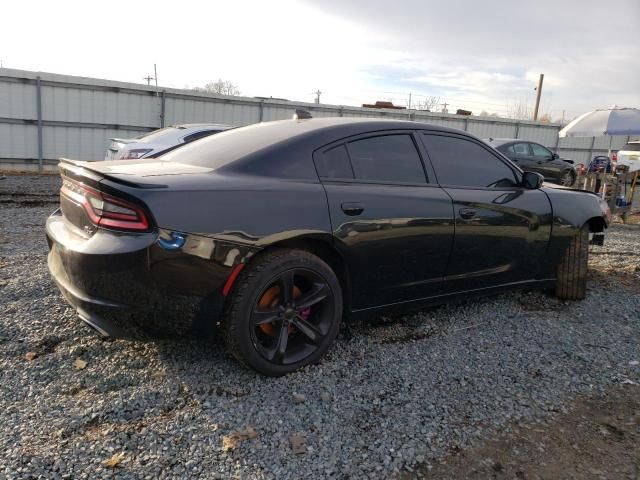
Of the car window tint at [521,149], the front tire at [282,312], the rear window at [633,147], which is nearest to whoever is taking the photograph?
the front tire at [282,312]

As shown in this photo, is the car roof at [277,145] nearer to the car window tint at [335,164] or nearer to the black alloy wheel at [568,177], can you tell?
the car window tint at [335,164]

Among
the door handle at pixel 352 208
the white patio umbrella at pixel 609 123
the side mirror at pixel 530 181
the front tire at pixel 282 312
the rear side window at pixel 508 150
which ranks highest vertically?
the white patio umbrella at pixel 609 123

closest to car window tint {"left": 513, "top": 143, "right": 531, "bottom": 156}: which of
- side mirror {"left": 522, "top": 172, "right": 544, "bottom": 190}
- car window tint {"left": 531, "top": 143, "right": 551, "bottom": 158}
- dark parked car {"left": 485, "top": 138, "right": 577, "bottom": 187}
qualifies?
dark parked car {"left": 485, "top": 138, "right": 577, "bottom": 187}

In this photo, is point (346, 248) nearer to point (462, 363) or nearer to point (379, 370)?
point (379, 370)

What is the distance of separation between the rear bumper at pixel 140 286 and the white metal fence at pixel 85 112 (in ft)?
43.3

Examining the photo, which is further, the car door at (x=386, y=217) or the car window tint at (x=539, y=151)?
the car window tint at (x=539, y=151)

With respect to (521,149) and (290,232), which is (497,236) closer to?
(290,232)

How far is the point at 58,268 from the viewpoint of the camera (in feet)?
9.55

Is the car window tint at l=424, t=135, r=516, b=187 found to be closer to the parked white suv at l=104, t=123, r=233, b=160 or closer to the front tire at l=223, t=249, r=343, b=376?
the front tire at l=223, t=249, r=343, b=376

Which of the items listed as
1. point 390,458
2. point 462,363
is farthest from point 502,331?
point 390,458

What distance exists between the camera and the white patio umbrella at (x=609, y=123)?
13.1 metres

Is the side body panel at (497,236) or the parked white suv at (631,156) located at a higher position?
the parked white suv at (631,156)

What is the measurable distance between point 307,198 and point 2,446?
1859mm

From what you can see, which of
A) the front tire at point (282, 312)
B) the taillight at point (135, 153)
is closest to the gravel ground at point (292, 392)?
the front tire at point (282, 312)
